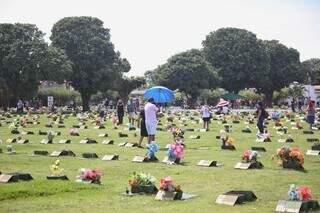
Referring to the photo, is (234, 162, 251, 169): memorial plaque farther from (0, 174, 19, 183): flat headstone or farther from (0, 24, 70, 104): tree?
(0, 24, 70, 104): tree

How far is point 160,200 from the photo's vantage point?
13133 millimetres

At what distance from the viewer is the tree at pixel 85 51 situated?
8625 centimetres

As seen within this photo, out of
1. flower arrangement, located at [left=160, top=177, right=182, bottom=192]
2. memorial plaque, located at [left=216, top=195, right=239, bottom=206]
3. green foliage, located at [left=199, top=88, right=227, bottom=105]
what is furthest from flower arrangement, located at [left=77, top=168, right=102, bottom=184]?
green foliage, located at [left=199, top=88, right=227, bottom=105]

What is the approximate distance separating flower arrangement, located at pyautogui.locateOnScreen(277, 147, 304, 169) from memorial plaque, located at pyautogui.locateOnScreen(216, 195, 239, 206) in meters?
6.35

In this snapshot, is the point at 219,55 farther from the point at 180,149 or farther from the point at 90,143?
the point at 180,149

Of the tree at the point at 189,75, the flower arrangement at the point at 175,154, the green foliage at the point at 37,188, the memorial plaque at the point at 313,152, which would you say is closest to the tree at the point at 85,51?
the tree at the point at 189,75

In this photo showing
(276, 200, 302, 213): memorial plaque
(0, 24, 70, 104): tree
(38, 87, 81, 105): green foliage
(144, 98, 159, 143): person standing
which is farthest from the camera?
(38, 87, 81, 105): green foliage

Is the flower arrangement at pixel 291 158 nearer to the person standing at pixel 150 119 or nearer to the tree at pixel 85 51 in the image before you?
the person standing at pixel 150 119

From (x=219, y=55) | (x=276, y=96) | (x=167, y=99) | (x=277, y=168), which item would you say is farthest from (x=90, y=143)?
(x=276, y=96)

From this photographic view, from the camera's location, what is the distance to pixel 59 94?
377 feet

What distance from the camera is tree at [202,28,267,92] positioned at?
109 metres

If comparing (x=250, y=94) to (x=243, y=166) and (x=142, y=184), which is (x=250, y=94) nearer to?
(x=243, y=166)

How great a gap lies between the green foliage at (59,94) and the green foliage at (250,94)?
33.9 meters

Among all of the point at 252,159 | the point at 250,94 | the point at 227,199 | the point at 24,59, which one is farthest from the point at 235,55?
the point at 227,199
